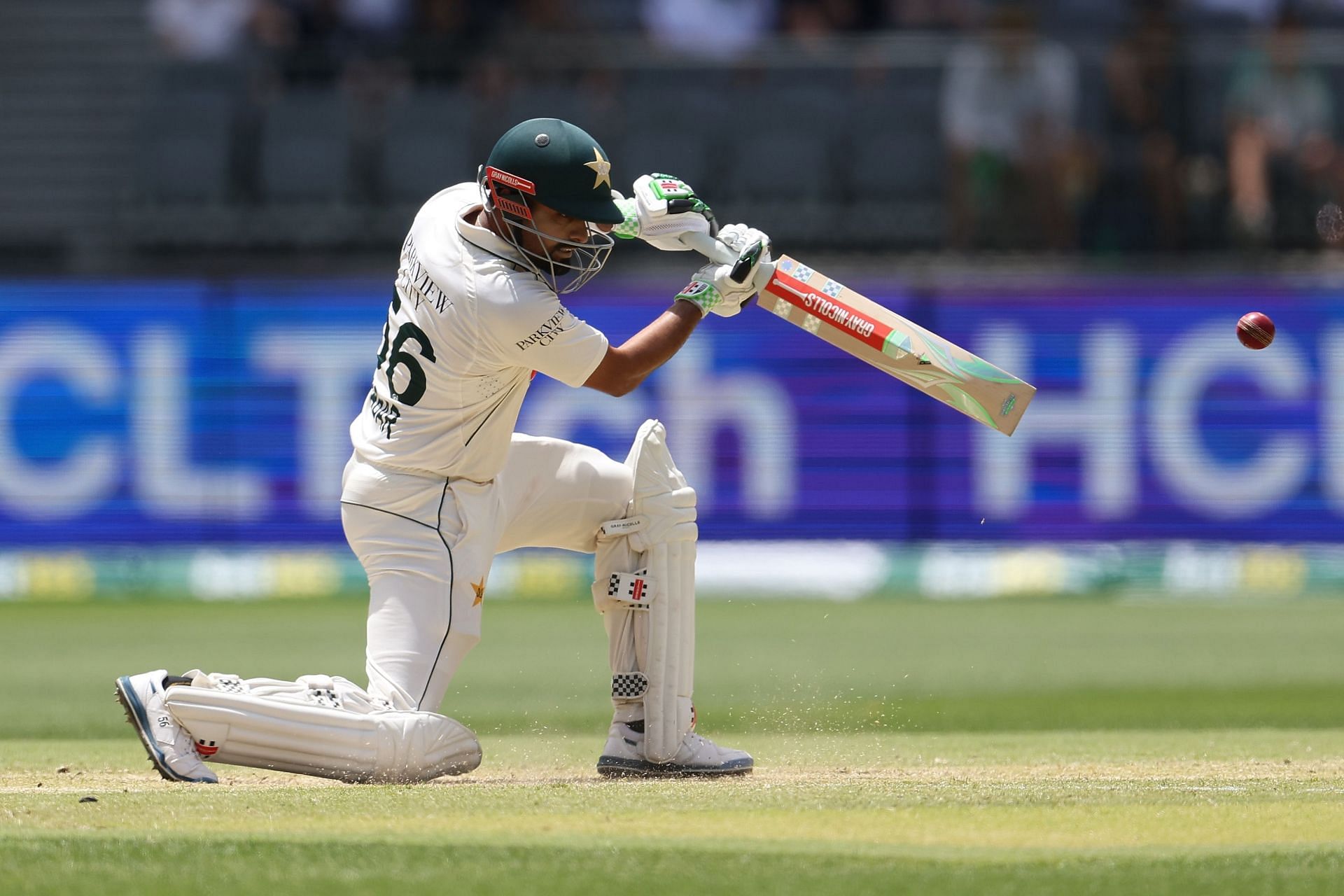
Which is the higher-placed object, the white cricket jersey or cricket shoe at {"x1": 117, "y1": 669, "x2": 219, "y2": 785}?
the white cricket jersey

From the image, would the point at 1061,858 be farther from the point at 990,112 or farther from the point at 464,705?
the point at 990,112

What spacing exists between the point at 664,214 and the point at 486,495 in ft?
2.80

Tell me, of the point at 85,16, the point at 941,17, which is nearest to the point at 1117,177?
the point at 941,17

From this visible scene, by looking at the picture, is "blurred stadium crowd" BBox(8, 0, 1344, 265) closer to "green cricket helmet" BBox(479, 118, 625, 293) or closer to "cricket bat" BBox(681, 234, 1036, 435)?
"cricket bat" BBox(681, 234, 1036, 435)

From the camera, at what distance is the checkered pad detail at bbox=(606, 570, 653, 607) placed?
4938mm

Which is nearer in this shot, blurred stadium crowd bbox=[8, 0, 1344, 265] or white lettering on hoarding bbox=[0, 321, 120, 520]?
white lettering on hoarding bbox=[0, 321, 120, 520]

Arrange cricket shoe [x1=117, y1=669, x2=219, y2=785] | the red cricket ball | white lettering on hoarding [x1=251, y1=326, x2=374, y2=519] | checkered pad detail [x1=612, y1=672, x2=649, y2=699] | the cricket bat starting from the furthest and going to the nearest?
white lettering on hoarding [x1=251, y1=326, x2=374, y2=519], the red cricket ball, the cricket bat, checkered pad detail [x1=612, y1=672, x2=649, y2=699], cricket shoe [x1=117, y1=669, x2=219, y2=785]

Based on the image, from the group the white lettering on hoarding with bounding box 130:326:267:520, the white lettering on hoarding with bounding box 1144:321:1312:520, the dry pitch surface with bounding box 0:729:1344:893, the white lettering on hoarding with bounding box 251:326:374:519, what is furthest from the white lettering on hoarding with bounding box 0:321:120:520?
the white lettering on hoarding with bounding box 1144:321:1312:520

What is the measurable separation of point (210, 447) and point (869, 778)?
6.77 m

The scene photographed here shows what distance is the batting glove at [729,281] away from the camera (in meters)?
4.85

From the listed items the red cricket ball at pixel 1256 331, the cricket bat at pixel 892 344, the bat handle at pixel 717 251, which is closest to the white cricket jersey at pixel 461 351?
the bat handle at pixel 717 251

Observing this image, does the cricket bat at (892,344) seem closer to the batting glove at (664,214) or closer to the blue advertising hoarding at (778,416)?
the batting glove at (664,214)

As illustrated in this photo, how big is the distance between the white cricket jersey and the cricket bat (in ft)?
1.88

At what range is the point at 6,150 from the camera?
12430mm
